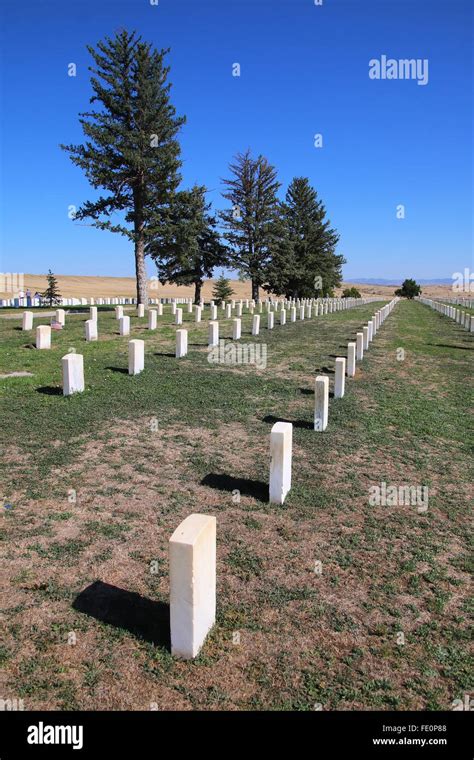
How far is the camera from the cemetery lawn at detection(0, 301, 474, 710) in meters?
3.06

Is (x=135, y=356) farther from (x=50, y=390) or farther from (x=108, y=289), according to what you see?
(x=108, y=289)

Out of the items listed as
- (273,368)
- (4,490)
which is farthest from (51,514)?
(273,368)

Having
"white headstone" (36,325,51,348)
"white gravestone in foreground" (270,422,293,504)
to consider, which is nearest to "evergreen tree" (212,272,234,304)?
"white headstone" (36,325,51,348)

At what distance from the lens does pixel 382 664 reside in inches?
127

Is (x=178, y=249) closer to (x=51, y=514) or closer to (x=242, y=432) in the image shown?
(x=242, y=432)

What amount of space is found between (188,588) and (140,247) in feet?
98.7

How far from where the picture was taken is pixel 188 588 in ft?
10.4

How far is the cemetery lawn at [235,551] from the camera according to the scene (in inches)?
121

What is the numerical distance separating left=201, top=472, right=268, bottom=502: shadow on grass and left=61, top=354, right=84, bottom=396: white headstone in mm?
4188

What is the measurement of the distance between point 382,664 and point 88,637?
197cm

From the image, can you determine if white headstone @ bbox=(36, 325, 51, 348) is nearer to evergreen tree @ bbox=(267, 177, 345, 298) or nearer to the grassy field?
evergreen tree @ bbox=(267, 177, 345, 298)

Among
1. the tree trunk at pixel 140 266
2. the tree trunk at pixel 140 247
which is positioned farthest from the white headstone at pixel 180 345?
the tree trunk at pixel 140 266

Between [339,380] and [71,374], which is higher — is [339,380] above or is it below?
below

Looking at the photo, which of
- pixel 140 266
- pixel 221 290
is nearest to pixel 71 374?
pixel 140 266
